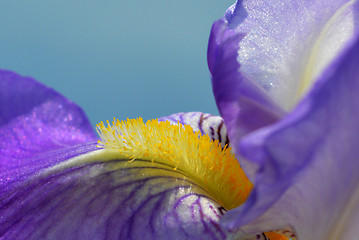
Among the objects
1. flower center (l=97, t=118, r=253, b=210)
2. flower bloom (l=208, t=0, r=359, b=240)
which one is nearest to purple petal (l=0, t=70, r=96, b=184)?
flower center (l=97, t=118, r=253, b=210)

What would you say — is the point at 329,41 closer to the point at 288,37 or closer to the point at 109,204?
the point at 288,37

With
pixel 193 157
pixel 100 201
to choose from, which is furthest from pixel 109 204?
pixel 193 157

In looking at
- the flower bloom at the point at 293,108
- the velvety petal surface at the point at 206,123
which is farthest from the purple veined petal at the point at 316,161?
the velvety petal surface at the point at 206,123

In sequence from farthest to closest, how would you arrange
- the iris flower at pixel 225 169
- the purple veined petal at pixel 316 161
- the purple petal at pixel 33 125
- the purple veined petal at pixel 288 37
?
the purple petal at pixel 33 125, the purple veined petal at pixel 288 37, the iris flower at pixel 225 169, the purple veined petal at pixel 316 161

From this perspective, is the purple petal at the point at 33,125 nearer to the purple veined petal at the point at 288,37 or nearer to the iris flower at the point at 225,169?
the iris flower at the point at 225,169

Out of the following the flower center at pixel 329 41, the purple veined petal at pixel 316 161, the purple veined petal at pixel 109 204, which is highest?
the flower center at pixel 329 41

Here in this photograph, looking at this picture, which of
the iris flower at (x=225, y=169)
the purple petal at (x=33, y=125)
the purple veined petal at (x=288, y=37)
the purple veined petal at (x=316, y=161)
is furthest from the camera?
the purple petal at (x=33, y=125)

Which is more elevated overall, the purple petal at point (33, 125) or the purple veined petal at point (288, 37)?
the purple veined petal at point (288, 37)
